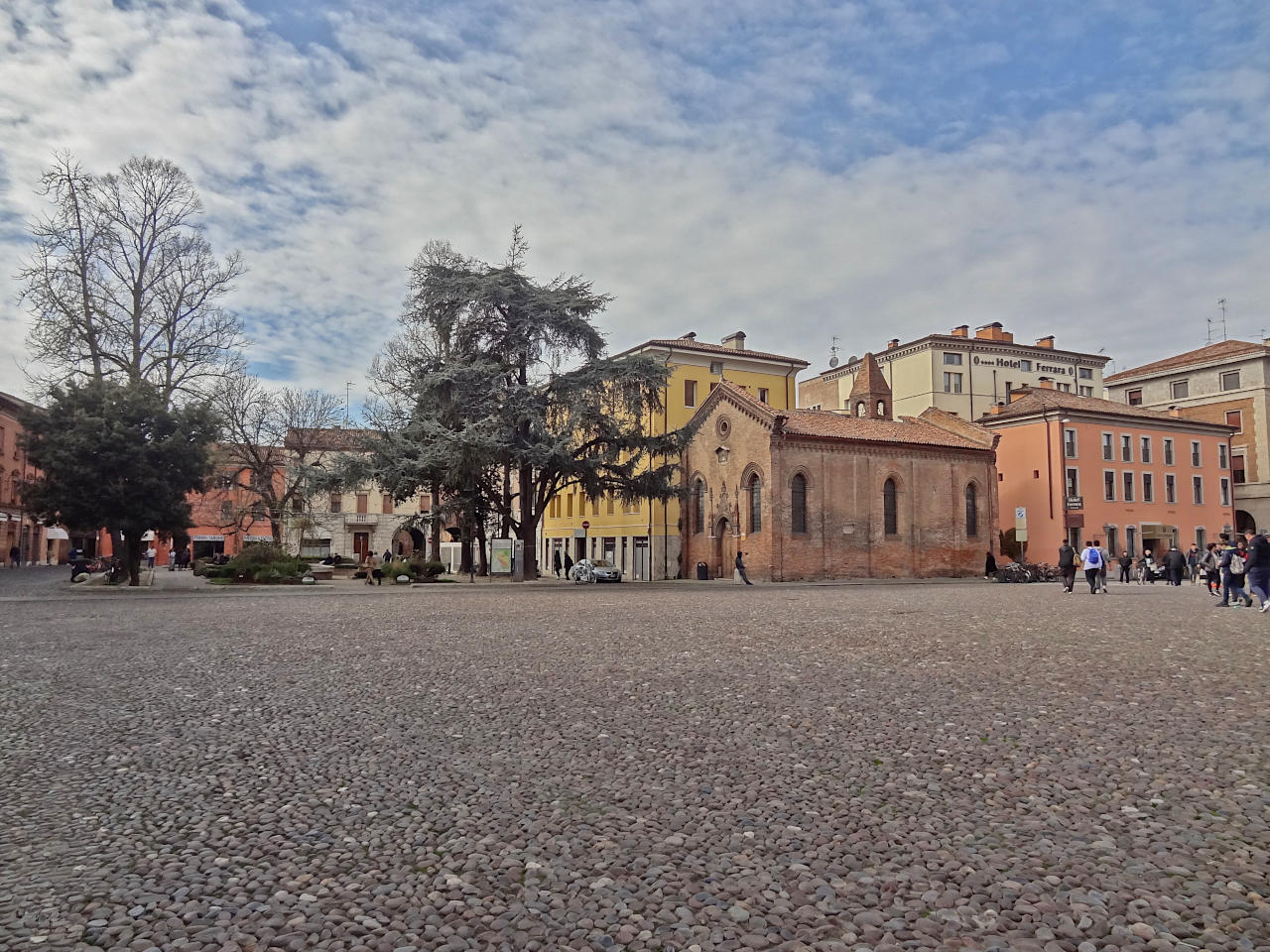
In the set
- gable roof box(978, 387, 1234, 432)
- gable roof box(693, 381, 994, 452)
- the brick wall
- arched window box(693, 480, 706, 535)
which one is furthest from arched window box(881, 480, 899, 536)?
gable roof box(978, 387, 1234, 432)

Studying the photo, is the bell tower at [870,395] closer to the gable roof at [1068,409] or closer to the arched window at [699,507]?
the gable roof at [1068,409]

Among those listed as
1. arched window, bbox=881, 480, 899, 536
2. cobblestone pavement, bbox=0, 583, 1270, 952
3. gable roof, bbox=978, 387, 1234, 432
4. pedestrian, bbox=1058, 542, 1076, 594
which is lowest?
cobblestone pavement, bbox=0, 583, 1270, 952

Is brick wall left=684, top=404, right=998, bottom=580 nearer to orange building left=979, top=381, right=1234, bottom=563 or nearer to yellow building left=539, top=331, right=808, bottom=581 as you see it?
yellow building left=539, top=331, right=808, bottom=581

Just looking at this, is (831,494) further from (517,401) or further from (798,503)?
(517,401)

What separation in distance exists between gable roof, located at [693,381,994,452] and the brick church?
7 cm

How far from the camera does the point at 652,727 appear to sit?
740cm

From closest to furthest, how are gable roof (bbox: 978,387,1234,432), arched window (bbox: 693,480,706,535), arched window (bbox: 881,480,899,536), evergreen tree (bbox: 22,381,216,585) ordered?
evergreen tree (bbox: 22,381,216,585) → arched window (bbox: 881,480,899,536) → arched window (bbox: 693,480,706,535) → gable roof (bbox: 978,387,1234,432)

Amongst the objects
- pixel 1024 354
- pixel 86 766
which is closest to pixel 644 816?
pixel 86 766

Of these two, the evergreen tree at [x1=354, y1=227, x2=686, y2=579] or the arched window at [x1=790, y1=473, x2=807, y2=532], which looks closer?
the evergreen tree at [x1=354, y1=227, x2=686, y2=579]

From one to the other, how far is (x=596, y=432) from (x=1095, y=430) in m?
34.5

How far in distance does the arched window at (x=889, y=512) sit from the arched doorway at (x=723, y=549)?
798 cm

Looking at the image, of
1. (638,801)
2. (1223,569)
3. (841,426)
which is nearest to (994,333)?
(841,426)

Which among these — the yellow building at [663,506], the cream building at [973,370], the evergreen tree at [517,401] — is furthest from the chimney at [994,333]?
the evergreen tree at [517,401]

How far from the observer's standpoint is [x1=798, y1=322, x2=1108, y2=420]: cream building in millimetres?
66562
